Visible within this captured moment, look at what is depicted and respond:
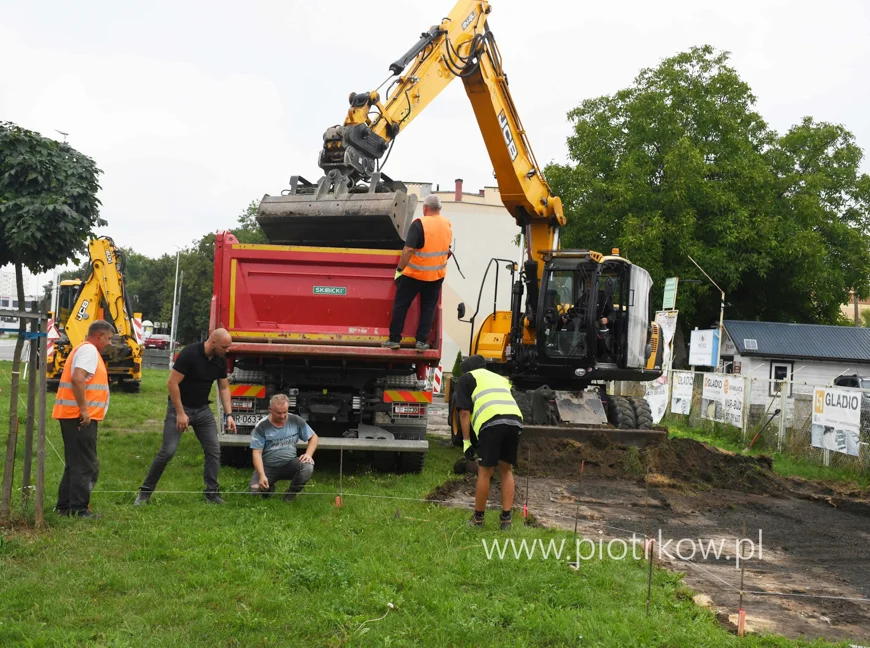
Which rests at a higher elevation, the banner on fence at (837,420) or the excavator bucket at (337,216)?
the excavator bucket at (337,216)

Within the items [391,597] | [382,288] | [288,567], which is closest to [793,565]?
[391,597]

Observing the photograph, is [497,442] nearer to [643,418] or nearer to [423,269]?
[423,269]

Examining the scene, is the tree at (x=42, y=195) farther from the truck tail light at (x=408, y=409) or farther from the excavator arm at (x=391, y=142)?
the truck tail light at (x=408, y=409)

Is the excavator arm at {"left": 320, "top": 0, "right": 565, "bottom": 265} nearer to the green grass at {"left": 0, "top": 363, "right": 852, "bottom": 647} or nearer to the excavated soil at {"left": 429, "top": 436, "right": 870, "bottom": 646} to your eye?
the excavated soil at {"left": 429, "top": 436, "right": 870, "bottom": 646}

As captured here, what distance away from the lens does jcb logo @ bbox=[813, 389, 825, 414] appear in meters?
13.5

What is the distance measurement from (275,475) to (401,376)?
253 cm

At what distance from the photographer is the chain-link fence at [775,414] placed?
12.7 m

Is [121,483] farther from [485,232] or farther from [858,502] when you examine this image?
[485,232]

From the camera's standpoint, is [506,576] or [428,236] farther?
[428,236]

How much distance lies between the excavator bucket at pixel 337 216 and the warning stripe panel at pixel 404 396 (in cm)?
176

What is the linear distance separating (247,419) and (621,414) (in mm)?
5721

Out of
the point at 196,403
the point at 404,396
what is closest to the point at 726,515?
the point at 404,396

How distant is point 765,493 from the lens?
34.9 ft

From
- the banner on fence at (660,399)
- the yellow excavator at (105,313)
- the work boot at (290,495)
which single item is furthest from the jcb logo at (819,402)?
the yellow excavator at (105,313)
